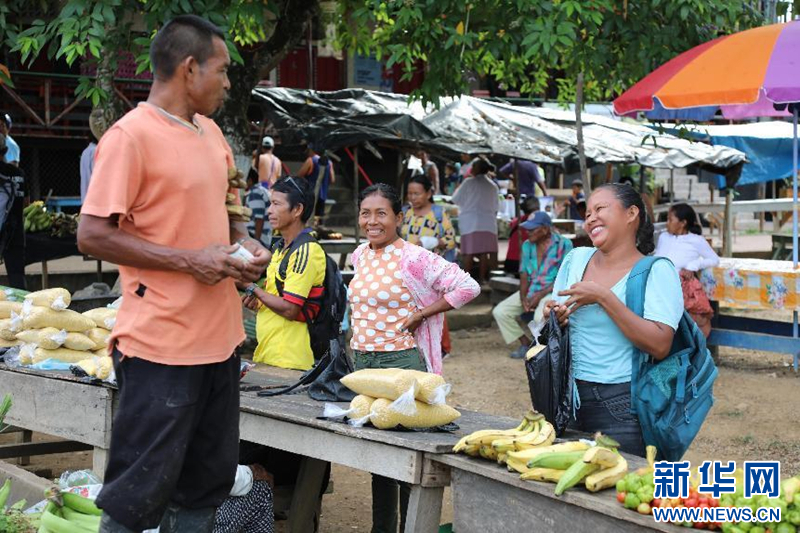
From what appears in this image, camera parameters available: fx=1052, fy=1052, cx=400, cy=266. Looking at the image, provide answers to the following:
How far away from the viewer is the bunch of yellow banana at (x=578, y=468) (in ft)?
11.3

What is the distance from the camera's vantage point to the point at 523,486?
3580mm

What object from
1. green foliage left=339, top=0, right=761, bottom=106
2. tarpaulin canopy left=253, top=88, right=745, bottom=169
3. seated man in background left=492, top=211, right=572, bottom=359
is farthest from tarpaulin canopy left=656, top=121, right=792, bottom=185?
seated man in background left=492, top=211, right=572, bottom=359

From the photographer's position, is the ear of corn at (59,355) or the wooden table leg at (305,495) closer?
the wooden table leg at (305,495)

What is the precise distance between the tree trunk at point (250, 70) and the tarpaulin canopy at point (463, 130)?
7.24 ft

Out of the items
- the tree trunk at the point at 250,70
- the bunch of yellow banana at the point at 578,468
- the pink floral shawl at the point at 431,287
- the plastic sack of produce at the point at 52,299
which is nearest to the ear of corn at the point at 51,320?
the plastic sack of produce at the point at 52,299

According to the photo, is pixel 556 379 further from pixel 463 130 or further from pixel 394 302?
pixel 463 130

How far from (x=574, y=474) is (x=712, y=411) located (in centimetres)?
591

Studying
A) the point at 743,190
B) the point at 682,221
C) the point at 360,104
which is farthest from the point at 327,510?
the point at 743,190

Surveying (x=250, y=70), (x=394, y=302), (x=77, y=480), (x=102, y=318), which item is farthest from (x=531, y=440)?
(x=250, y=70)

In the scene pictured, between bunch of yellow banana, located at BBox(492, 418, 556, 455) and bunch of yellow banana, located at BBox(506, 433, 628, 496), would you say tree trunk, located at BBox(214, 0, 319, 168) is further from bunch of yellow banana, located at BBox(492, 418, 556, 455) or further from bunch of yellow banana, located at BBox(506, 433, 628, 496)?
bunch of yellow banana, located at BBox(506, 433, 628, 496)

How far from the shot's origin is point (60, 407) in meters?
5.09

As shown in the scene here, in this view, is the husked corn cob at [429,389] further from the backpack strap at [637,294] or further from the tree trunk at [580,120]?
the tree trunk at [580,120]

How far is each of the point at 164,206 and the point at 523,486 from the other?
60.0 inches

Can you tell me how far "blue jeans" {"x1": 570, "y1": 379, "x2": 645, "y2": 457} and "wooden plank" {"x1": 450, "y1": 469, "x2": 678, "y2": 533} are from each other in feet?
2.38
